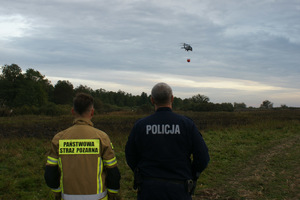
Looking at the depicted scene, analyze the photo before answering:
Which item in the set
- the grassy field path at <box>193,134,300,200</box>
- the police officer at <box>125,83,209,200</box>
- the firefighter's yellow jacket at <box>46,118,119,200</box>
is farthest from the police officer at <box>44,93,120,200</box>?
the grassy field path at <box>193,134,300,200</box>

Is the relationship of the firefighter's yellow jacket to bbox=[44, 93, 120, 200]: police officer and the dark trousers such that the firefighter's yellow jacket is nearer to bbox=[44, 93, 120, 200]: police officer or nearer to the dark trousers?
bbox=[44, 93, 120, 200]: police officer

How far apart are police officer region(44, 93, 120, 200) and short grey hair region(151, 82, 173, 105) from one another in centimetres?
76

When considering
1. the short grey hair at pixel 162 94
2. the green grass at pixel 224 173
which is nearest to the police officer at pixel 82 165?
the short grey hair at pixel 162 94

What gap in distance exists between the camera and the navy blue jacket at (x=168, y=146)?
2.83m

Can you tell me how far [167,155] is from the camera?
2.82 meters

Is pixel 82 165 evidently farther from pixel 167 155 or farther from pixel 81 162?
pixel 167 155

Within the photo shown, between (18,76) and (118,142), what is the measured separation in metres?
58.3

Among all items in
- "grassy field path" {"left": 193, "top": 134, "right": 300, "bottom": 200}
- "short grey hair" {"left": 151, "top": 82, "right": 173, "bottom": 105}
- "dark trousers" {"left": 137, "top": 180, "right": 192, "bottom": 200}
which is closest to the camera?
"dark trousers" {"left": 137, "top": 180, "right": 192, "bottom": 200}

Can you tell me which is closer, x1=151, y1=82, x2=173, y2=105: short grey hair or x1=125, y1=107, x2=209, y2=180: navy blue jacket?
x1=125, y1=107, x2=209, y2=180: navy blue jacket

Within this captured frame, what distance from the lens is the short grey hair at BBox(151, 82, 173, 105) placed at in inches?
118

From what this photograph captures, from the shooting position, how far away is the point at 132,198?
20.3 ft

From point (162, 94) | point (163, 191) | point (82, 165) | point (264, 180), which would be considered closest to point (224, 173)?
point (264, 180)

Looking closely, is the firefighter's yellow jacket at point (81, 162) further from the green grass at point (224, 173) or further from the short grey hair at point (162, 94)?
the green grass at point (224, 173)

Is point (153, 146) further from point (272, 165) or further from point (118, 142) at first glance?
point (118, 142)
